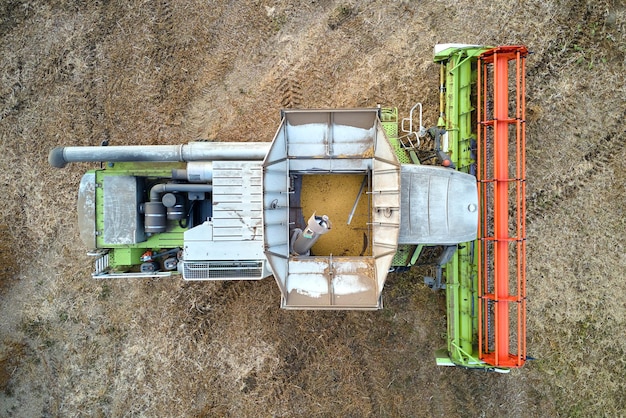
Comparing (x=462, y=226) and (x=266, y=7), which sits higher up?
(x=266, y=7)

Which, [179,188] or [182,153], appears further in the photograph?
[182,153]

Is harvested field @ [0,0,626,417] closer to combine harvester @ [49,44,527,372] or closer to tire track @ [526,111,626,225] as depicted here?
tire track @ [526,111,626,225]

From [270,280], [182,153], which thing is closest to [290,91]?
[182,153]

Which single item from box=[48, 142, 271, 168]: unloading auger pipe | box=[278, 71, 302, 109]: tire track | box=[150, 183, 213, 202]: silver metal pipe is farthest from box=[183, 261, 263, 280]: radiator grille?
box=[278, 71, 302, 109]: tire track

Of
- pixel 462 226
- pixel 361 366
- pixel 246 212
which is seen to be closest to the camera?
pixel 462 226

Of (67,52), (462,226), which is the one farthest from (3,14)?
(462,226)

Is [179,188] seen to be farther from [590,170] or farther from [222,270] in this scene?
[590,170]

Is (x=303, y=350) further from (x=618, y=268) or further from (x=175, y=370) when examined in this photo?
(x=618, y=268)
